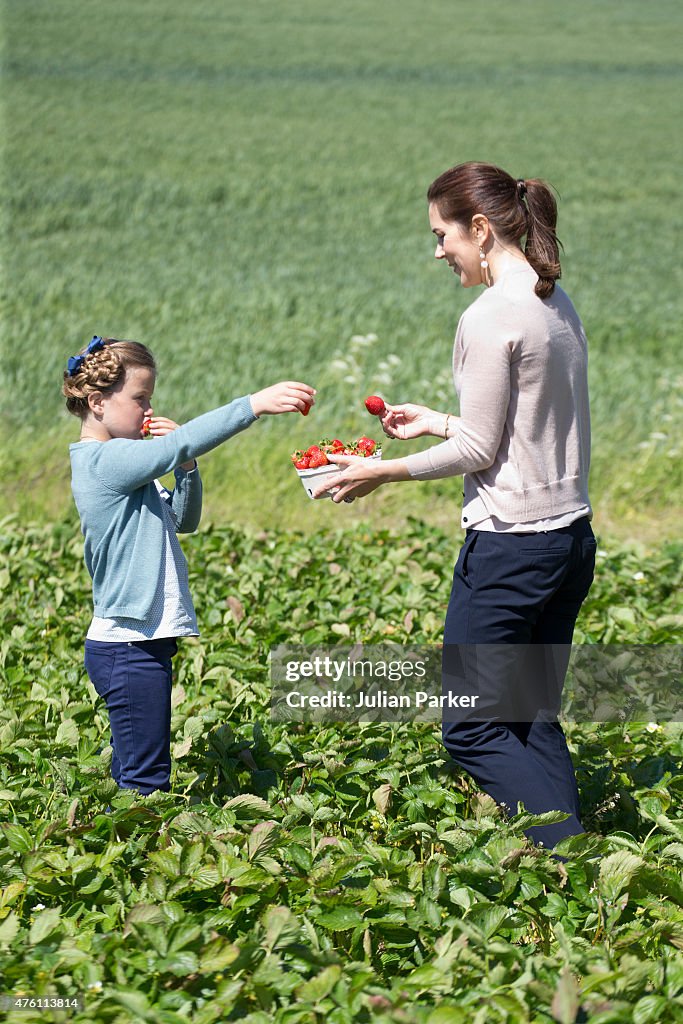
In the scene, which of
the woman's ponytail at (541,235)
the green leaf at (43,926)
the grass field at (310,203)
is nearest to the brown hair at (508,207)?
the woman's ponytail at (541,235)

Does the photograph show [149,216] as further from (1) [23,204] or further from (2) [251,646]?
(2) [251,646]

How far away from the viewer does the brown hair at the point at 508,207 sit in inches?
114

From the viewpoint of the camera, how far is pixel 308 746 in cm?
376

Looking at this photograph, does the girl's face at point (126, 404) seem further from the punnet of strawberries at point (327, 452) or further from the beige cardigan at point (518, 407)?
the beige cardigan at point (518, 407)

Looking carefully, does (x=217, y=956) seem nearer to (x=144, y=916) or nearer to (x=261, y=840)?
(x=144, y=916)

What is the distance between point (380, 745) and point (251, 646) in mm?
1026

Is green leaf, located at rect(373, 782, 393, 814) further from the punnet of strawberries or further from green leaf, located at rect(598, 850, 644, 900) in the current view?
the punnet of strawberries

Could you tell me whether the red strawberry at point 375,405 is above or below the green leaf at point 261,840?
above

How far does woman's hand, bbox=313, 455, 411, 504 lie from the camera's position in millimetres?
2967

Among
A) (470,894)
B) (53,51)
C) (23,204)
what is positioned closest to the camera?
(470,894)

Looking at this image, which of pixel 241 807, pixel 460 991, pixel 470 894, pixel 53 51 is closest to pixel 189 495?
pixel 241 807

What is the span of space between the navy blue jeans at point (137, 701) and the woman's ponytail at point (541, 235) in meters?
1.31

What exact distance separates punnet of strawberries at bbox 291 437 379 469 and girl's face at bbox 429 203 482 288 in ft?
1.59
